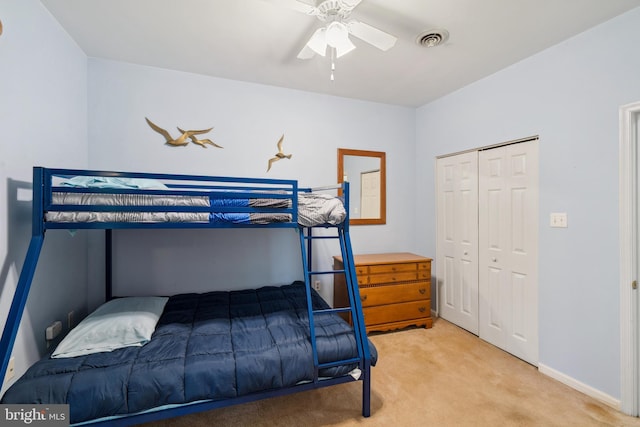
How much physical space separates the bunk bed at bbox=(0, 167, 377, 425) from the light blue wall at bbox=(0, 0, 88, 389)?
0.25m

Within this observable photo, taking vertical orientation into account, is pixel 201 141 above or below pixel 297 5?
below

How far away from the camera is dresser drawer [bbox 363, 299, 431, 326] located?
2.91 m

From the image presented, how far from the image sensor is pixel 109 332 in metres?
1.71

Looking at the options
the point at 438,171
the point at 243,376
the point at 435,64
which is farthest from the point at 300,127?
the point at 243,376

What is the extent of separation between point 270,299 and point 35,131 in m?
2.01

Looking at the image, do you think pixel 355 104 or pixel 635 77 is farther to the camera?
pixel 355 104

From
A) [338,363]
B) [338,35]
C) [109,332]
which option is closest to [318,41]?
[338,35]

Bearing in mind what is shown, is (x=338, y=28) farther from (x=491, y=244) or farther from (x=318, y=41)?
(x=491, y=244)

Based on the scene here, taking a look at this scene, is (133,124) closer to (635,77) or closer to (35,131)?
(35,131)

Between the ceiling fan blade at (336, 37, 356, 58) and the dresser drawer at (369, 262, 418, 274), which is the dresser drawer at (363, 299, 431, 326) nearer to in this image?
the dresser drawer at (369, 262, 418, 274)

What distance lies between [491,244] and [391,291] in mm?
1078

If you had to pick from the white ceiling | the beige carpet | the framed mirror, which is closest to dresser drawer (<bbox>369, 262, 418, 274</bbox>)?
the framed mirror

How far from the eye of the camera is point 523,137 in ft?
8.00

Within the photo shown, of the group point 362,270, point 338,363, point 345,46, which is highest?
point 345,46
